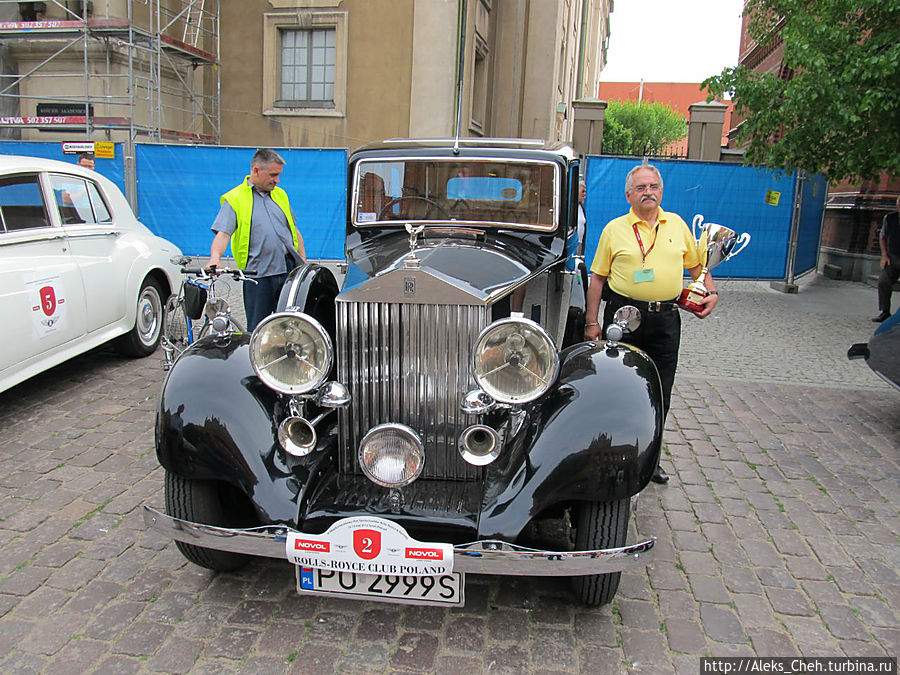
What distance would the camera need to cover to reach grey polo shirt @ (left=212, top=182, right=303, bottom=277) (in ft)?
16.0

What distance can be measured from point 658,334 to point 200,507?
2610 mm

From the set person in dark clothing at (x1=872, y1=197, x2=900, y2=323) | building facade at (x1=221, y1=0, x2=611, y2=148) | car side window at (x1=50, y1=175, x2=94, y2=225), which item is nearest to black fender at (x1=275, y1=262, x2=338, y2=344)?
car side window at (x1=50, y1=175, x2=94, y2=225)

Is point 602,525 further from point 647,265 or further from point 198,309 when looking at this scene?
point 198,309

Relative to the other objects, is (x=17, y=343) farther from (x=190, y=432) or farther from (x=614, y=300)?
(x=614, y=300)

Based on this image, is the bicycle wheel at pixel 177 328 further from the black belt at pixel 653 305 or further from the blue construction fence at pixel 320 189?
the blue construction fence at pixel 320 189

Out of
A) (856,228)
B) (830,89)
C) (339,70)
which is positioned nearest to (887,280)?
(830,89)

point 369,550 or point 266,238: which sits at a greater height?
point 266,238

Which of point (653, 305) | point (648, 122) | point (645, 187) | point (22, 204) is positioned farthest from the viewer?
point (648, 122)

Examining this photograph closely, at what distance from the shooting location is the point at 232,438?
2.72 m

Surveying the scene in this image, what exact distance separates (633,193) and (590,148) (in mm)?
13062

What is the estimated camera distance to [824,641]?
272cm

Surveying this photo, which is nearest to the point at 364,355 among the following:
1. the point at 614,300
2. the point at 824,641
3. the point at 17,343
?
the point at 614,300

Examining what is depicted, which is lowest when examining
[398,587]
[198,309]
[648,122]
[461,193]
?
[398,587]

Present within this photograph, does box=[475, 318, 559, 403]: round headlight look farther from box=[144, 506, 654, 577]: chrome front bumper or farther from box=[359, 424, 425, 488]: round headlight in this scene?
box=[144, 506, 654, 577]: chrome front bumper
